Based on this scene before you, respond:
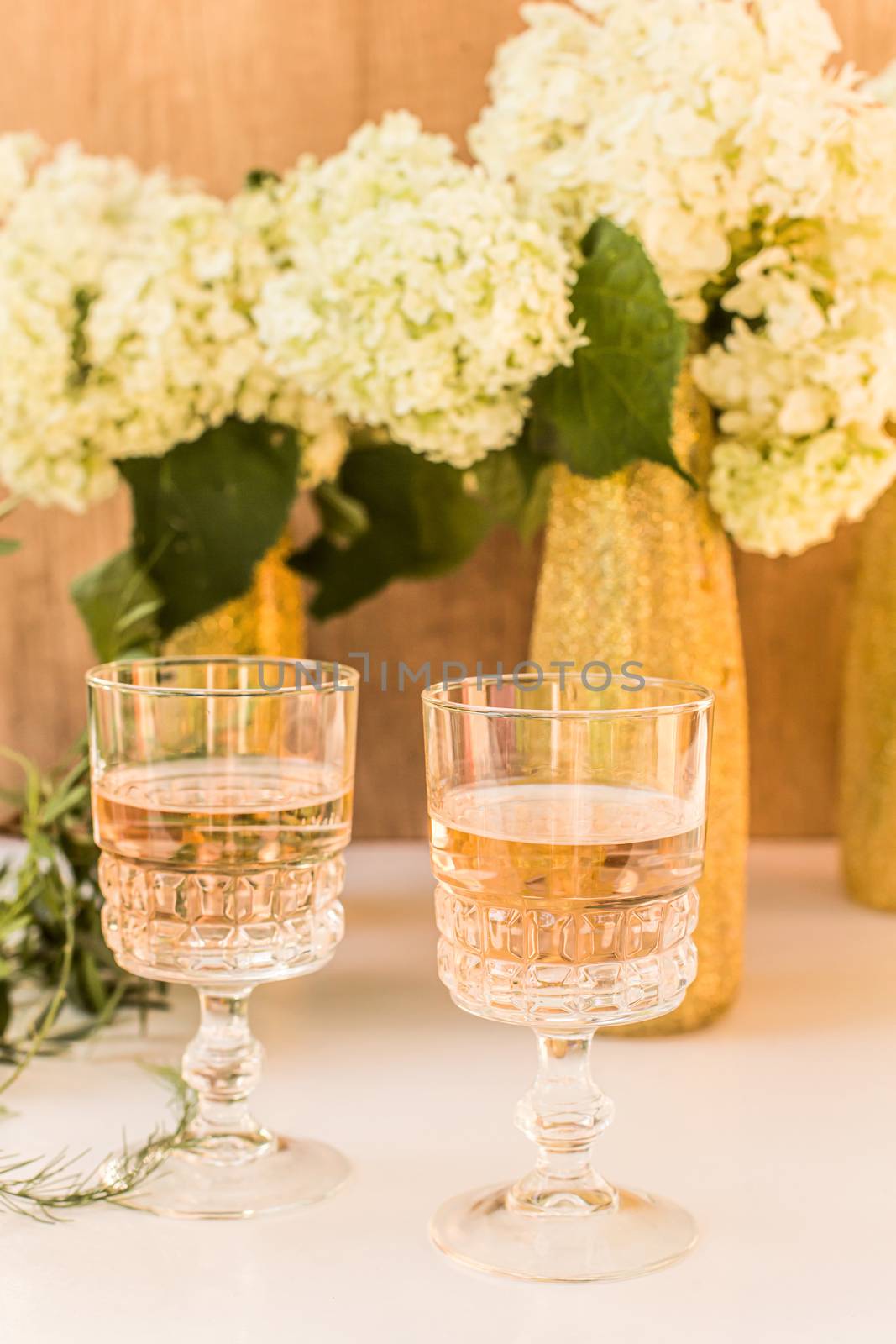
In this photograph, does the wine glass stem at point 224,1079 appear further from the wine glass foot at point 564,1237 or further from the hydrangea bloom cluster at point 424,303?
the hydrangea bloom cluster at point 424,303

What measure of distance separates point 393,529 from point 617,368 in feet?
0.85

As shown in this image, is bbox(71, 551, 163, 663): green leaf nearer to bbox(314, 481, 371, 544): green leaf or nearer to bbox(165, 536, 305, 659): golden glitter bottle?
bbox(165, 536, 305, 659): golden glitter bottle

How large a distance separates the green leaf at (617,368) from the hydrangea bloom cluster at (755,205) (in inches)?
0.8

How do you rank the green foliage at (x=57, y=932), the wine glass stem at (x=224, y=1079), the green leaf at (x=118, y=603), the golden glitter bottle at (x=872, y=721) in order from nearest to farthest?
the wine glass stem at (x=224, y=1079) → the green foliage at (x=57, y=932) → the green leaf at (x=118, y=603) → the golden glitter bottle at (x=872, y=721)

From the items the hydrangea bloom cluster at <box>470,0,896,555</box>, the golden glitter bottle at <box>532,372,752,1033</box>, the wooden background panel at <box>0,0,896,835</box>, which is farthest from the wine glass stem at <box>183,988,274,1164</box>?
the wooden background panel at <box>0,0,896,835</box>

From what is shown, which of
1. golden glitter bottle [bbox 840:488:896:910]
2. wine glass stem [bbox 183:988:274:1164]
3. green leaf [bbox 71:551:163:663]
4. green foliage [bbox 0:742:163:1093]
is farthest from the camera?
golden glitter bottle [bbox 840:488:896:910]

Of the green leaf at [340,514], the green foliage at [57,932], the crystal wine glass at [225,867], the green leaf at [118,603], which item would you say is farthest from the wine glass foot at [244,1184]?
the green leaf at [340,514]

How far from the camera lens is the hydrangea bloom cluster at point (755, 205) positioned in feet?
2.42

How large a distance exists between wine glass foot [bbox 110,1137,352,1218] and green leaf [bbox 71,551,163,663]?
32 centimetres

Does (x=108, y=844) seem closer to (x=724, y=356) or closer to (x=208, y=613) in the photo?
(x=208, y=613)

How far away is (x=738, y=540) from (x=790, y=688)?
355 mm

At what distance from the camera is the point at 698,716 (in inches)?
22.6

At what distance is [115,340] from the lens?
86cm

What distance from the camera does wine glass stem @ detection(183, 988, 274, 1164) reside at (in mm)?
658
